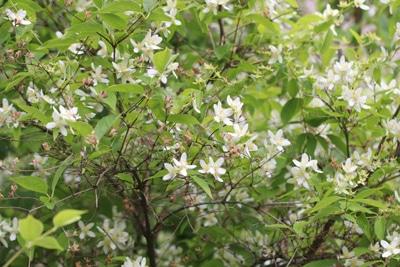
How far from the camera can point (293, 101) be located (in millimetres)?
2678

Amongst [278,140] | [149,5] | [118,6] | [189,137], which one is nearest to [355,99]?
[278,140]

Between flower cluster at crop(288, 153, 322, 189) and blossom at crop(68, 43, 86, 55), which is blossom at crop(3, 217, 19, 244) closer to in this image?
blossom at crop(68, 43, 86, 55)

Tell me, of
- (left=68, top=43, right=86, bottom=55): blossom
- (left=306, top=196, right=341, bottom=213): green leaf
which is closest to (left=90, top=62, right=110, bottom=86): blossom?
(left=68, top=43, right=86, bottom=55): blossom

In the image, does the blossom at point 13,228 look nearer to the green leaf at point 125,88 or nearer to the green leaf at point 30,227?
the green leaf at point 125,88

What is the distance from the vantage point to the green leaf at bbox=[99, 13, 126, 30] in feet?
6.50

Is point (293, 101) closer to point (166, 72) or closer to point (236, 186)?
point (236, 186)

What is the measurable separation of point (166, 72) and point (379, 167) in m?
0.86

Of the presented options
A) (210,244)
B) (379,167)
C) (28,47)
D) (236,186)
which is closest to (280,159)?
(236,186)

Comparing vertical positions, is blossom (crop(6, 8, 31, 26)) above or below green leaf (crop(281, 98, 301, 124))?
above

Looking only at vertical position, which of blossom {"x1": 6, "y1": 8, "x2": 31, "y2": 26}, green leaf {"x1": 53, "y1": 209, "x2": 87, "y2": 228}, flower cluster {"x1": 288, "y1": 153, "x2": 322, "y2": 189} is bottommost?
flower cluster {"x1": 288, "y1": 153, "x2": 322, "y2": 189}

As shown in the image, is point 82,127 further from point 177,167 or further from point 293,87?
point 293,87

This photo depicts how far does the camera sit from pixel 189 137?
80.1 inches

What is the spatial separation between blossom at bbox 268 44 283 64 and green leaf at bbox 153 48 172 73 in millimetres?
690

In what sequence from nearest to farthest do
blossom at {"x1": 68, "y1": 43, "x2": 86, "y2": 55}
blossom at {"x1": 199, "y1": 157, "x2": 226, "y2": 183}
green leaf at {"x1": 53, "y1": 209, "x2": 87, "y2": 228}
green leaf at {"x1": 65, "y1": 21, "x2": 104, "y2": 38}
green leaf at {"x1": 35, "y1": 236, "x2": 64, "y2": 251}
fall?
1. green leaf at {"x1": 53, "y1": 209, "x2": 87, "y2": 228}
2. green leaf at {"x1": 35, "y1": 236, "x2": 64, "y2": 251}
3. green leaf at {"x1": 65, "y1": 21, "x2": 104, "y2": 38}
4. blossom at {"x1": 199, "y1": 157, "x2": 226, "y2": 183}
5. blossom at {"x1": 68, "y1": 43, "x2": 86, "y2": 55}
